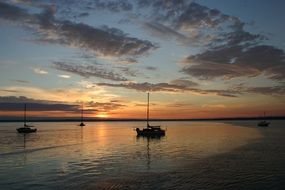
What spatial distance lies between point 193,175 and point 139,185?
8416 millimetres

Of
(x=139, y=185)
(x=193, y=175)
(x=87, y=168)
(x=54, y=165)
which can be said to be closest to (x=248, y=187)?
(x=193, y=175)

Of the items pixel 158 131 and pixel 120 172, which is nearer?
pixel 120 172

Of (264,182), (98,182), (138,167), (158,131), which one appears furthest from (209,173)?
(158,131)

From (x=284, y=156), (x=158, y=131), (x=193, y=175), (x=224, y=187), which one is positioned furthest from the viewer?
(x=158, y=131)

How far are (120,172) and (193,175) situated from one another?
878 cm

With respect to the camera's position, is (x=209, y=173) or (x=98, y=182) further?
Answer: (x=209, y=173)

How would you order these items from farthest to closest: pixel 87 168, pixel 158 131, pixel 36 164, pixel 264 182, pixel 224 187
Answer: pixel 158 131
pixel 36 164
pixel 87 168
pixel 264 182
pixel 224 187

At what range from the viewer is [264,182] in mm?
35750

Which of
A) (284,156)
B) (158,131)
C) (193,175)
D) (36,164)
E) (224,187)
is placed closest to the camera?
(224,187)

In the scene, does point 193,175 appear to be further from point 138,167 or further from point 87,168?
point 87,168

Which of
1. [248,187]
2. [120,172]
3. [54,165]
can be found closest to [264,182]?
[248,187]

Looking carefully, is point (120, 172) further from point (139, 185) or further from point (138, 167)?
point (139, 185)

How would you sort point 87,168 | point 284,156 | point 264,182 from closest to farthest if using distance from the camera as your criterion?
point 264,182 → point 87,168 → point 284,156

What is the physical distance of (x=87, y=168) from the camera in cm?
4469
